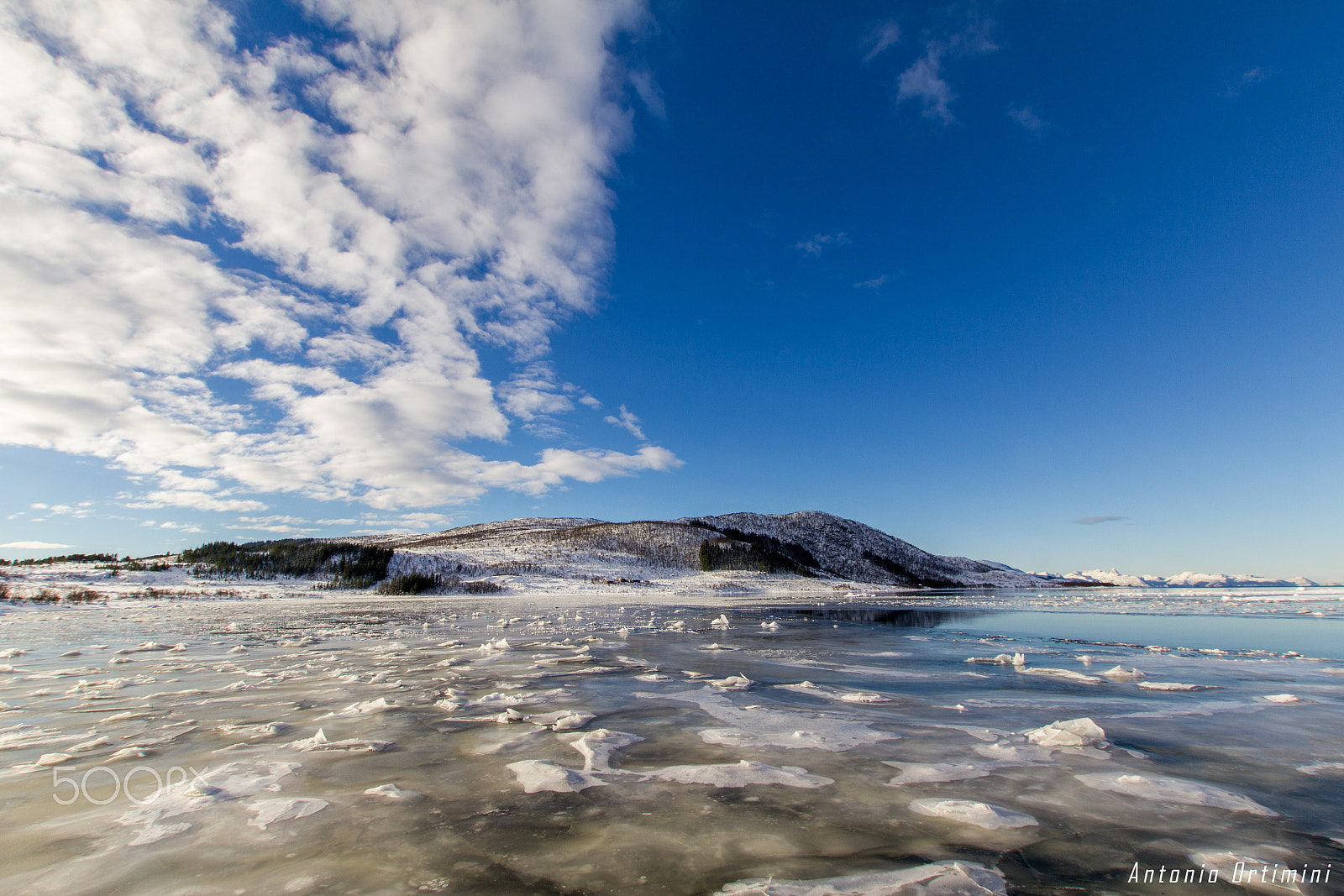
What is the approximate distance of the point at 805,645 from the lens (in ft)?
49.4

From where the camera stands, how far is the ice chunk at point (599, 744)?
516 centimetres

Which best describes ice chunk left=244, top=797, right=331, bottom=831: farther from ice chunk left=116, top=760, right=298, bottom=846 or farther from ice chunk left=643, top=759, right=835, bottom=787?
ice chunk left=643, top=759, right=835, bottom=787

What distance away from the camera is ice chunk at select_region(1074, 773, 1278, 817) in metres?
4.17

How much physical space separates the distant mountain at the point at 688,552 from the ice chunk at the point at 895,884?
9008 centimetres

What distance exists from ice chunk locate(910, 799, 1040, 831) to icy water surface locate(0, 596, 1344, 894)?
25mm

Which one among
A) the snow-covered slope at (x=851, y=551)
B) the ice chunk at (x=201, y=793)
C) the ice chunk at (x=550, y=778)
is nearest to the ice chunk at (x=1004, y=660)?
the ice chunk at (x=550, y=778)

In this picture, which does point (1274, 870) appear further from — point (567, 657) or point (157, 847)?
point (567, 657)

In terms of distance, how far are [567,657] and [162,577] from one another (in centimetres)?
8165

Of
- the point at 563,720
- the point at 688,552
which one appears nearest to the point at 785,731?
the point at 563,720

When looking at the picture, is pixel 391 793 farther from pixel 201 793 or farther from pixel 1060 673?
pixel 1060 673

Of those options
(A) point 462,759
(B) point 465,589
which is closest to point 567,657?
(A) point 462,759

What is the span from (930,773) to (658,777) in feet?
7.80
